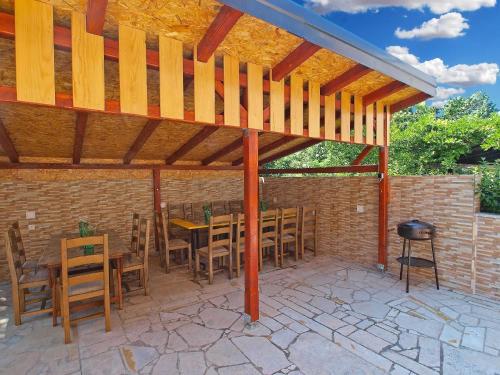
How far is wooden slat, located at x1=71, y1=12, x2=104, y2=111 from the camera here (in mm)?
1998

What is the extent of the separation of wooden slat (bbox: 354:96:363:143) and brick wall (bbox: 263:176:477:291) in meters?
1.21

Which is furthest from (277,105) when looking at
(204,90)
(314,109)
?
(204,90)

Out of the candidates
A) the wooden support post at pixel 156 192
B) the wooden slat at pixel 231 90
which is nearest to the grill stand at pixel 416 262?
the wooden slat at pixel 231 90

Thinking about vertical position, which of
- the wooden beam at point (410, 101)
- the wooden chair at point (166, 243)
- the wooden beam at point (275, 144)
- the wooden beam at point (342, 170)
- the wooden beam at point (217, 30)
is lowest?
the wooden chair at point (166, 243)

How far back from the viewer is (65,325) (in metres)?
2.70

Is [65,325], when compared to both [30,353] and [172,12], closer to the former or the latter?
[30,353]

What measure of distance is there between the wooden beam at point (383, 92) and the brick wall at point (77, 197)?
169 inches

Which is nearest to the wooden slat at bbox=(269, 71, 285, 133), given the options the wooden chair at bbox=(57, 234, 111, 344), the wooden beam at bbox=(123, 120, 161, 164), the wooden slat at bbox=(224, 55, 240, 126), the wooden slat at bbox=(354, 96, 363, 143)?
the wooden slat at bbox=(224, 55, 240, 126)

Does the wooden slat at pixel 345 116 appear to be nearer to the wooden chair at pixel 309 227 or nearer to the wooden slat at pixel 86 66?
the wooden chair at pixel 309 227

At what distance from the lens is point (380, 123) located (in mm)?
4520

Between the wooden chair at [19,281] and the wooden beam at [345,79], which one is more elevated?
the wooden beam at [345,79]

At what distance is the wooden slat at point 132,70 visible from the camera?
7.22ft

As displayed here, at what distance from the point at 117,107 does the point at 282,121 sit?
178 centimetres

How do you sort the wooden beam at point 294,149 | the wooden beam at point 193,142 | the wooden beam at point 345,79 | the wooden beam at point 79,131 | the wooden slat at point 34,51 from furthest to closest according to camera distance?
1. the wooden beam at point 294,149
2. the wooden beam at point 193,142
3. the wooden beam at point 79,131
4. the wooden beam at point 345,79
5. the wooden slat at point 34,51
